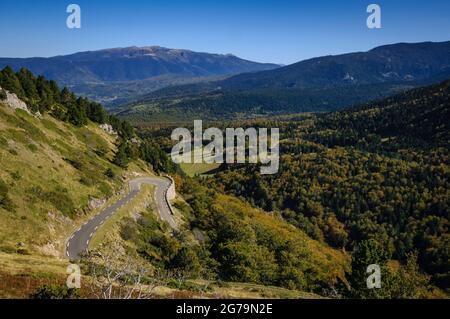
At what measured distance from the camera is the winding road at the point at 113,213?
4955 cm

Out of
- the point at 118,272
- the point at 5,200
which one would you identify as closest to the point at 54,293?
the point at 118,272

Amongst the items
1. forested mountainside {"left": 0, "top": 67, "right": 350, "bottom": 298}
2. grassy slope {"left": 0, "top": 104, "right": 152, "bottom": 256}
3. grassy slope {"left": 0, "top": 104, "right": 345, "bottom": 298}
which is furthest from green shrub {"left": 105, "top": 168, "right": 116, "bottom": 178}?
grassy slope {"left": 0, "top": 104, "right": 152, "bottom": 256}

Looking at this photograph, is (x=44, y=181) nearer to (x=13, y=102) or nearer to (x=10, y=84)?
(x=13, y=102)

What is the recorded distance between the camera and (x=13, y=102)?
3132 inches

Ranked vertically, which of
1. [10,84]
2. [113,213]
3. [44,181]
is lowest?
[113,213]

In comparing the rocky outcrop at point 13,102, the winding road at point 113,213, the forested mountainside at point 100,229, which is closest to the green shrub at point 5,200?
the forested mountainside at point 100,229

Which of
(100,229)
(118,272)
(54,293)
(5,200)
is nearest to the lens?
(54,293)

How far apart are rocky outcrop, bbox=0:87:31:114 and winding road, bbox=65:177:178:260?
84.9 feet

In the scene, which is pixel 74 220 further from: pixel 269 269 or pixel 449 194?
pixel 449 194

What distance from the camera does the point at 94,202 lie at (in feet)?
211

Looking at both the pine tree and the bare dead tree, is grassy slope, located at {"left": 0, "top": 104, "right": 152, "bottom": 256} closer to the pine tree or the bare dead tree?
the bare dead tree

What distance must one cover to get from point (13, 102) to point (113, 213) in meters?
35.4

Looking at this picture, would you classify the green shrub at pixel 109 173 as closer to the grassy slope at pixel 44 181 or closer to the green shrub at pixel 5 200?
the grassy slope at pixel 44 181
